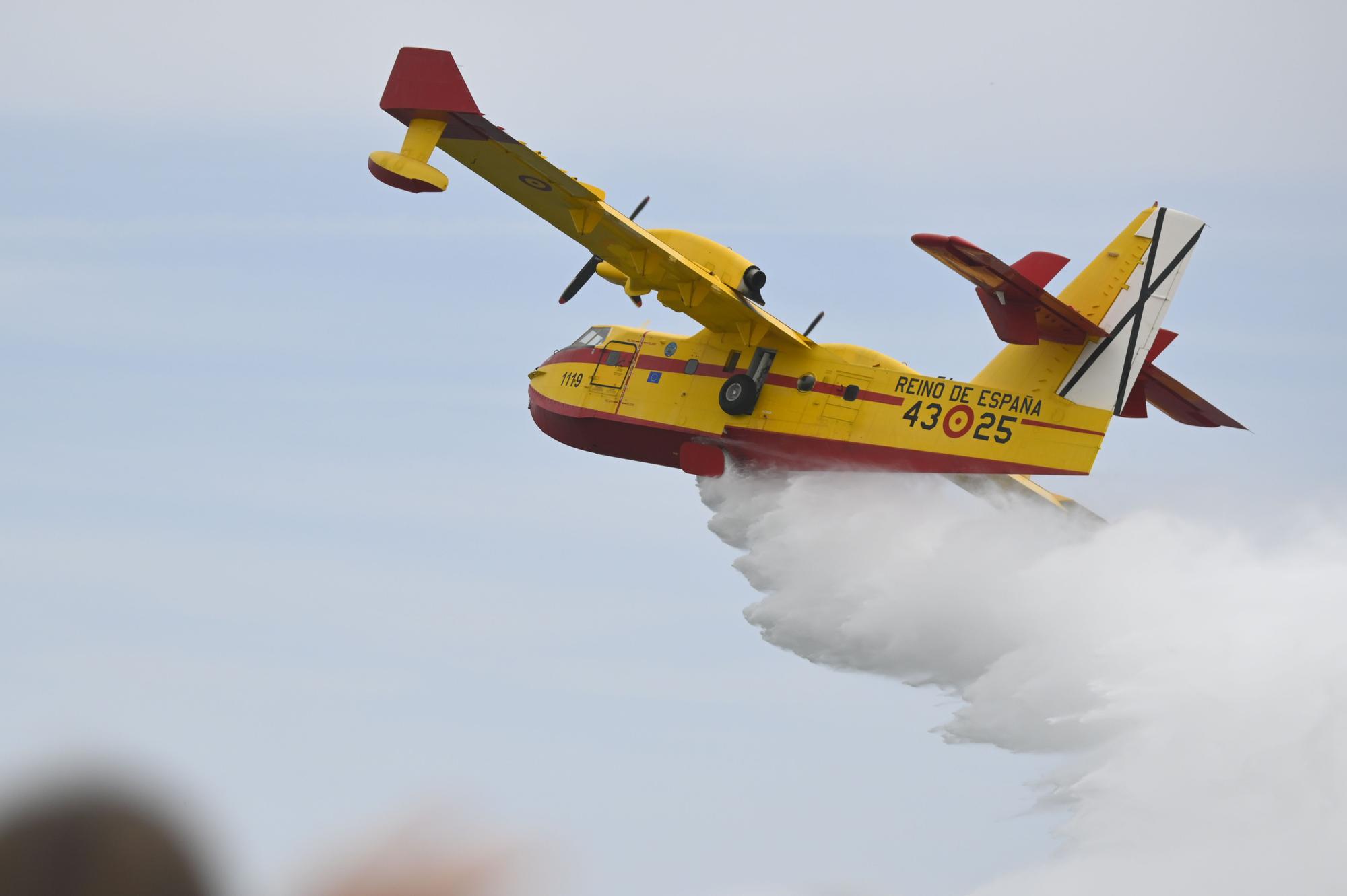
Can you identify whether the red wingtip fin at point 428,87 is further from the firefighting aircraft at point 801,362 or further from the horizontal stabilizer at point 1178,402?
the horizontal stabilizer at point 1178,402

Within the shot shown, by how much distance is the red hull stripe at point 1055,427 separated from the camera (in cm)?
1906

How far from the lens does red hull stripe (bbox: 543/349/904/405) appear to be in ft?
69.0

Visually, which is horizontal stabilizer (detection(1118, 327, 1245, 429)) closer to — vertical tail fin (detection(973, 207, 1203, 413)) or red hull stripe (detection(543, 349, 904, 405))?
vertical tail fin (detection(973, 207, 1203, 413))

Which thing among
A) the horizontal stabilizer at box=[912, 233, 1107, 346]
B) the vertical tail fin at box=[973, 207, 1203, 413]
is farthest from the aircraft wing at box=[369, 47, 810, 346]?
the vertical tail fin at box=[973, 207, 1203, 413]

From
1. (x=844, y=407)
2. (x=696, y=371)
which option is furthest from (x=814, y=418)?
(x=696, y=371)

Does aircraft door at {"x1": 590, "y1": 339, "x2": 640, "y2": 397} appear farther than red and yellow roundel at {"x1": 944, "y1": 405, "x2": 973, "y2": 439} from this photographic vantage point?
Yes

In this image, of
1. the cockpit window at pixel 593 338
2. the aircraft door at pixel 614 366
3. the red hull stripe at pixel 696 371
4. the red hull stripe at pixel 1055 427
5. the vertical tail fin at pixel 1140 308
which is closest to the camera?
the vertical tail fin at pixel 1140 308

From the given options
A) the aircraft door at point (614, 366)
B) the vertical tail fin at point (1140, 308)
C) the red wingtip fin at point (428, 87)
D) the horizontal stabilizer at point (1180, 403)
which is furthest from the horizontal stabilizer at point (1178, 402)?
the red wingtip fin at point (428, 87)

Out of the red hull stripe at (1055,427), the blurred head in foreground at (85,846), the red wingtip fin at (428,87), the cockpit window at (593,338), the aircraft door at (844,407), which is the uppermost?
the red wingtip fin at (428,87)

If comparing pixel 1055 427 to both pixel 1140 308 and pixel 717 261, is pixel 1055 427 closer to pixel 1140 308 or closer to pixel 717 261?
pixel 1140 308

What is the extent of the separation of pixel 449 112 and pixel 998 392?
8.39m

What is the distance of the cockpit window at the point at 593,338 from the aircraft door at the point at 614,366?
0.31 metres

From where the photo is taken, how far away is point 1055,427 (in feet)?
63.2

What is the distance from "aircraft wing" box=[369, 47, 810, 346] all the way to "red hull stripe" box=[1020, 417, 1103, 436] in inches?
150
